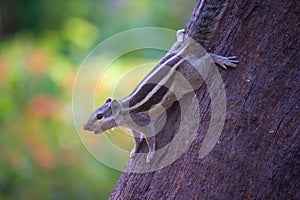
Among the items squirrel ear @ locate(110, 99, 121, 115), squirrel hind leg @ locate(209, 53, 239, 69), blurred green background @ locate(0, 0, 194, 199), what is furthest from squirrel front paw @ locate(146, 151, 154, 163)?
blurred green background @ locate(0, 0, 194, 199)

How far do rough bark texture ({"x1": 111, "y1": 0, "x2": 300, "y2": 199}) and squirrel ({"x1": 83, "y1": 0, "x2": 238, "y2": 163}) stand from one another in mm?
54

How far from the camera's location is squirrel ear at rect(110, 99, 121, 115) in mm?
1827

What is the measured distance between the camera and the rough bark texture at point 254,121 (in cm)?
152

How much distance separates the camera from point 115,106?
1840mm

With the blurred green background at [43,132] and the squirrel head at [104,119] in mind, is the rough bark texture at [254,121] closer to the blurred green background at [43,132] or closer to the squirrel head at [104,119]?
the squirrel head at [104,119]

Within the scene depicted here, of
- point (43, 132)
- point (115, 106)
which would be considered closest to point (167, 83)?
point (115, 106)

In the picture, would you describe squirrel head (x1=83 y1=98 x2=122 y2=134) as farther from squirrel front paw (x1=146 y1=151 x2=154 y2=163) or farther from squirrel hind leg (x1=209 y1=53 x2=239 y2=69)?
squirrel hind leg (x1=209 y1=53 x2=239 y2=69)

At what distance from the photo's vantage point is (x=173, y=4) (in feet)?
13.1

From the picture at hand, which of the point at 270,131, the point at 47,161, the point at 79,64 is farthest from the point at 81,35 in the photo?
the point at 270,131

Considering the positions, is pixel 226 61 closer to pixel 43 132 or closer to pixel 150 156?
pixel 150 156

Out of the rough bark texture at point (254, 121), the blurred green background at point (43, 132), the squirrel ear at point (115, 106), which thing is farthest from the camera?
the blurred green background at point (43, 132)

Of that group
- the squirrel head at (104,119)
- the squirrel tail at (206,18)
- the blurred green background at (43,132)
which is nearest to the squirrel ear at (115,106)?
the squirrel head at (104,119)

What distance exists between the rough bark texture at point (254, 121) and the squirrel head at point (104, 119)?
0.98 ft

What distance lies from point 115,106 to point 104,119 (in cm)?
6
